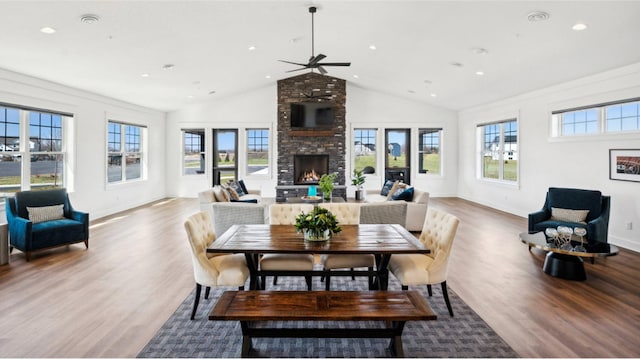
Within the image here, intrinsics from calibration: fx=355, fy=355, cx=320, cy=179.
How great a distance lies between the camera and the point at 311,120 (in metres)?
9.88

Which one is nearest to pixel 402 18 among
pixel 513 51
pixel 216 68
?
pixel 513 51

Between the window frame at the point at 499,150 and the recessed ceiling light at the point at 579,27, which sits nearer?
the recessed ceiling light at the point at 579,27

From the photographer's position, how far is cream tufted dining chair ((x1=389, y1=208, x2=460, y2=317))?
3.01 m

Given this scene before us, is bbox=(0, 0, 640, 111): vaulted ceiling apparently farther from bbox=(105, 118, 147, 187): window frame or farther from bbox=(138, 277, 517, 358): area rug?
bbox=(138, 277, 517, 358): area rug

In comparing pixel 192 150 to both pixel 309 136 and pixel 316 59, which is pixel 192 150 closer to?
pixel 309 136

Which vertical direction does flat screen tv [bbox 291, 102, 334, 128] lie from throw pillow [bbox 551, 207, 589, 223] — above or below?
above

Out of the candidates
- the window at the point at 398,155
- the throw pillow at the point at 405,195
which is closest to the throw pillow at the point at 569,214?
the throw pillow at the point at 405,195

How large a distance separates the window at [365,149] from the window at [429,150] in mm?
1434

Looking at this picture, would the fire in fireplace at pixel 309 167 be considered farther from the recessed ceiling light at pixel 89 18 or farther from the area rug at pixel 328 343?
the area rug at pixel 328 343

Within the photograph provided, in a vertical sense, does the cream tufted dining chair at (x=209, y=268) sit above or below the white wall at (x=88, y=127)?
below

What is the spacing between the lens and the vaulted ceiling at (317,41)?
159 inches

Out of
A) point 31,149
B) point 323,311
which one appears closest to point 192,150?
point 31,149

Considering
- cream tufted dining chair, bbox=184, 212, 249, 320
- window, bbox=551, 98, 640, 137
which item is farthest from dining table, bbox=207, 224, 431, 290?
Result: window, bbox=551, 98, 640, 137

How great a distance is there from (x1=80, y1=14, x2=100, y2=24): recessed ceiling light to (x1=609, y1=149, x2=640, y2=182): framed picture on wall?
7192 millimetres
